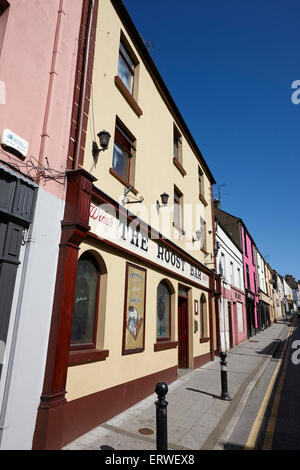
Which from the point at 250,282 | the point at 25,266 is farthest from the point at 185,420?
the point at 250,282

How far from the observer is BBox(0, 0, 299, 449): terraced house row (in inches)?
162

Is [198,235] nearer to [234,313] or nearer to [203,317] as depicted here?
[203,317]

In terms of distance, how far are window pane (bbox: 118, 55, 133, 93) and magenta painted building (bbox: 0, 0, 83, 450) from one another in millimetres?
2460

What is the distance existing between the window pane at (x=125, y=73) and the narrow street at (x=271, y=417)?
8.76 metres

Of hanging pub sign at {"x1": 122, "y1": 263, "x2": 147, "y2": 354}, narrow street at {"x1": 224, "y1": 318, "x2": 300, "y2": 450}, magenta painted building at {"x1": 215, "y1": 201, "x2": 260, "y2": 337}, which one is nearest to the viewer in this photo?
narrow street at {"x1": 224, "y1": 318, "x2": 300, "y2": 450}

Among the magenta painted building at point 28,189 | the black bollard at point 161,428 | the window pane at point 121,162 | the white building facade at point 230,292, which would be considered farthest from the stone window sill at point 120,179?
the white building facade at point 230,292

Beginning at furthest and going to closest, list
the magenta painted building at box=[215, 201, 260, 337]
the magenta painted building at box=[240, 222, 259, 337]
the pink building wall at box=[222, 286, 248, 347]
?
the magenta painted building at box=[240, 222, 259, 337]
the magenta painted building at box=[215, 201, 260, 337]
the pink building wall at box=[222, 286, 248, 347]

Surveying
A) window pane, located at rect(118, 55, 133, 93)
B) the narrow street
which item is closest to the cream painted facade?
window pane, located at rect(118, 55, 133, 93)

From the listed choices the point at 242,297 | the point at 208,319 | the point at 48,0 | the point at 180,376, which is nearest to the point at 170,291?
the point at 180,376

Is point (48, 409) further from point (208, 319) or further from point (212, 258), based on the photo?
point (212, 258)

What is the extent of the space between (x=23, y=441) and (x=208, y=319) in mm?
10520

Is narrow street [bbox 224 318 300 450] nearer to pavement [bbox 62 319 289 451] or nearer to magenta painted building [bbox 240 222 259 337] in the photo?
pavement [bbox 62 319 289 451]

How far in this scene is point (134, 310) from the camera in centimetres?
690

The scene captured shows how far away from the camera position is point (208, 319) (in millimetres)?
13312
